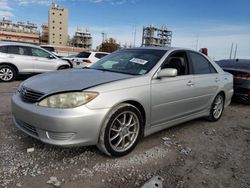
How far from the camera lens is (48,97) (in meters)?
2.65

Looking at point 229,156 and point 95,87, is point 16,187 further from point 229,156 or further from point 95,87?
point 229,156

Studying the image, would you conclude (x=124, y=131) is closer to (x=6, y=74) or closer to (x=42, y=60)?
(x=6, y=74)

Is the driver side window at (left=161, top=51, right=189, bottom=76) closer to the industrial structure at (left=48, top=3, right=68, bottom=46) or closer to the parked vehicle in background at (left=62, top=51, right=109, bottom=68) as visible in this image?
the parked vehicle in background at (left=62, top=51, right=109, bottom=68)

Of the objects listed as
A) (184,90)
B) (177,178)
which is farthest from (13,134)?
(184,90)

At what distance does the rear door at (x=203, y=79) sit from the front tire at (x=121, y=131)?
1518 millimetres

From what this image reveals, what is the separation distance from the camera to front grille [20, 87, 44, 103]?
275 centimetres

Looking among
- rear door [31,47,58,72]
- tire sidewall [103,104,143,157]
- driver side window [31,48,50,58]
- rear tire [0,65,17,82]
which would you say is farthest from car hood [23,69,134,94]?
driver side window [31,48,50,58]

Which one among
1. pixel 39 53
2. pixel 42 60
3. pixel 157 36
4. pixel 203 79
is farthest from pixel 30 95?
pixel 157 36

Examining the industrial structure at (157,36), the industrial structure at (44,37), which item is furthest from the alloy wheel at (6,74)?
the industrial structure at (44,37)

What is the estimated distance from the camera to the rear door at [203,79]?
13.6 ft

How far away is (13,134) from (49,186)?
1517 millimetres

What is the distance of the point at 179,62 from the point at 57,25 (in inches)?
3400

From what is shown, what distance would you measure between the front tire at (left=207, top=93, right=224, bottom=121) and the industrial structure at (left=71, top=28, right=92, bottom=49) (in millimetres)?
88584

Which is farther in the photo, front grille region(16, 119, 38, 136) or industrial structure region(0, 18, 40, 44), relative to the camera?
industrial structure region(0, 18, 40, 44)
